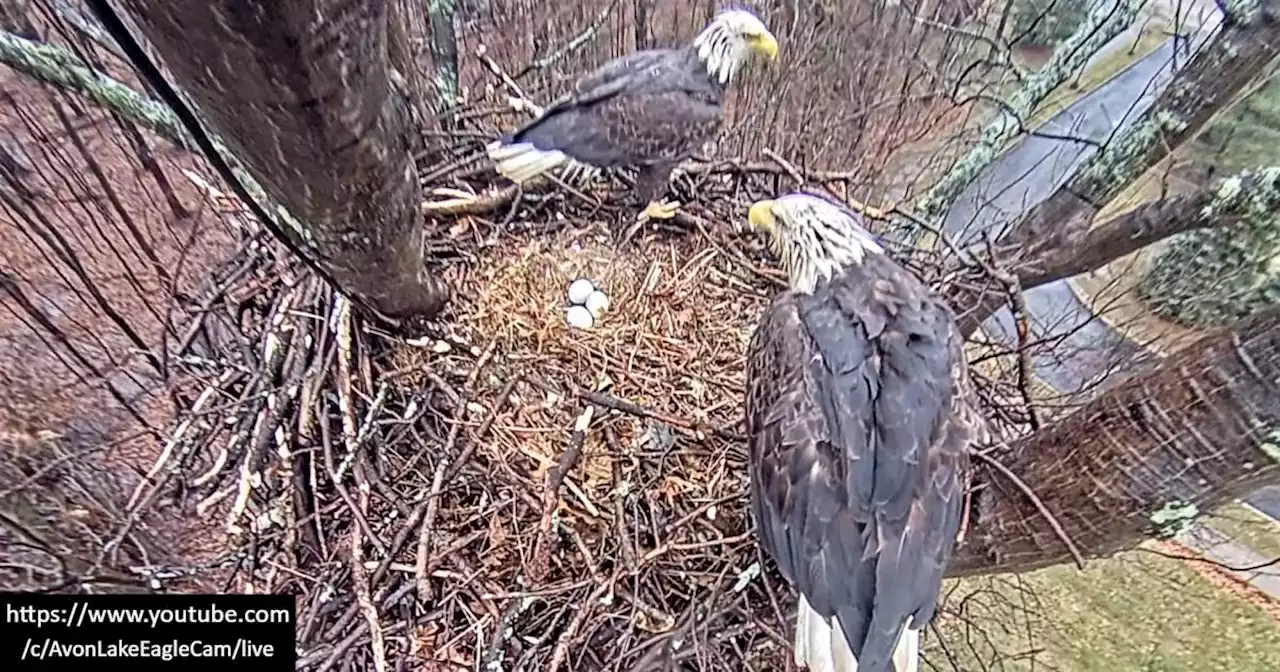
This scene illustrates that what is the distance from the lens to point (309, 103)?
919 mm

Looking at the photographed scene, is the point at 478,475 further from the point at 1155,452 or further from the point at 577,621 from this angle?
the point at 1155,452

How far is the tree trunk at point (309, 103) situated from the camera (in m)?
0.77

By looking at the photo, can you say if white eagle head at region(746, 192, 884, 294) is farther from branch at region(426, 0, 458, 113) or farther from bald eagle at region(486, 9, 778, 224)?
branch at region(426, 0, 458, 113)

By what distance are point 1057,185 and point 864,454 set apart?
97.2 inches

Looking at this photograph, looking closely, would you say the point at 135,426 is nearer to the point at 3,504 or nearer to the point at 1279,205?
the point at 3,504

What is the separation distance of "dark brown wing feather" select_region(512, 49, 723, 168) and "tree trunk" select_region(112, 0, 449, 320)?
3.61ft

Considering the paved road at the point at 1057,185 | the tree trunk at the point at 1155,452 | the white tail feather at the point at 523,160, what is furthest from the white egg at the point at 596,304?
the paved road at the point at 1057,185

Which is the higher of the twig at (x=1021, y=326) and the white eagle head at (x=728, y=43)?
the white eagle head at (x=728, y=43)

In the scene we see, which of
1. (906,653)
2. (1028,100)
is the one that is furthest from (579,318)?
(1028,100)

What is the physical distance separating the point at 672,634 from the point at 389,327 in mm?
1001

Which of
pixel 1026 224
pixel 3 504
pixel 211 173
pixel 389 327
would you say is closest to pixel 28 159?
pixel 211 173

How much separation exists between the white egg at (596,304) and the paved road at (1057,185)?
5.89 feet

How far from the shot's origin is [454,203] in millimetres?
2555

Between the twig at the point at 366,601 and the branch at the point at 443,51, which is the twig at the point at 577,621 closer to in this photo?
the twig at the point at 366,601
